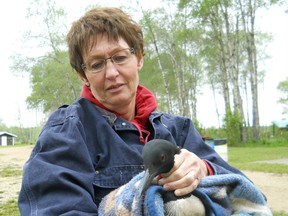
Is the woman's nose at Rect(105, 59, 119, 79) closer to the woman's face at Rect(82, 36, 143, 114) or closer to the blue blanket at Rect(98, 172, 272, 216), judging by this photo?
the woman's face at Rect(82, 36, 143, 114)

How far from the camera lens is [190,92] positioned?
5147 centimetres

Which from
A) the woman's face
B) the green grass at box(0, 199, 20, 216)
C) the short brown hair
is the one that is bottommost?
the green grass at box(0, 199, 20, 216)

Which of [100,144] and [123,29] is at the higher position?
[123,29]

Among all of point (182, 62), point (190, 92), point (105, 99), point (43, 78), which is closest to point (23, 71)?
point (43, 78)

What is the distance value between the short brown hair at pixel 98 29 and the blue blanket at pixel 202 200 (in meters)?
0.87

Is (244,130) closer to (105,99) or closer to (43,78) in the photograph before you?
(105,99)

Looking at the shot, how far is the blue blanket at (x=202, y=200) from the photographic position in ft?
5.13

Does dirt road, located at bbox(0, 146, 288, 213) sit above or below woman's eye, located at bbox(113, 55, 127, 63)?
below

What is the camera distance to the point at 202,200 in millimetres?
1665

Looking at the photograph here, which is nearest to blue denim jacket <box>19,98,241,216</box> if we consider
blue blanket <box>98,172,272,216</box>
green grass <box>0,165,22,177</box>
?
blue blanket <box>98,172,272,216</box>

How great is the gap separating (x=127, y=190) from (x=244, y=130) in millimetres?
21795

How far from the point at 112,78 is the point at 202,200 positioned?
2.99 feet

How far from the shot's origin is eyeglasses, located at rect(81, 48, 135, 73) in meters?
2.21

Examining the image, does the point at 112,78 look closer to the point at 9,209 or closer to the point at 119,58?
the point at 119,58
